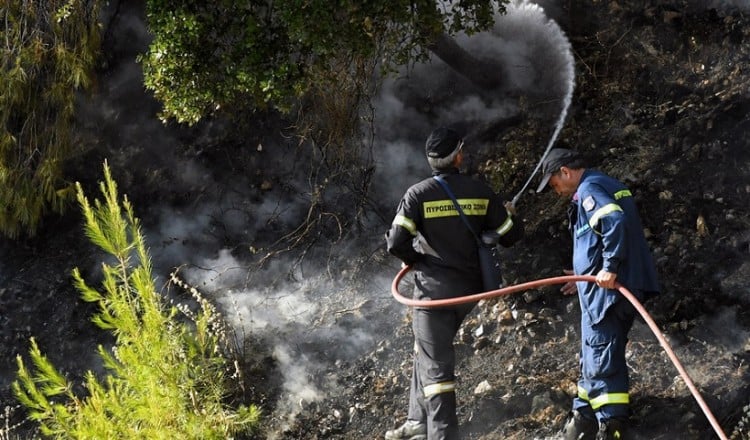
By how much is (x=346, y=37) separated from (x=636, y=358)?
3.07m

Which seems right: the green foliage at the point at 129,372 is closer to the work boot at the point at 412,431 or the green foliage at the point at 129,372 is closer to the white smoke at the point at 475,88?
the work boot at the point at 412,431

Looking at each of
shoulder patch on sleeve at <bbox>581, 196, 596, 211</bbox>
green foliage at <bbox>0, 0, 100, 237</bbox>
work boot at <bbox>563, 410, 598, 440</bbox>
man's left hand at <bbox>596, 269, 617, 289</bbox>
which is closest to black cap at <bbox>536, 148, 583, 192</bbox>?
shoulder patch on sleeve at <bbox>581, 196, 596, 211</bbox>

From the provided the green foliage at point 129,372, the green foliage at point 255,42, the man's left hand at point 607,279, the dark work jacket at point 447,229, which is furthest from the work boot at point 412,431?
the green foliage at point 255,42

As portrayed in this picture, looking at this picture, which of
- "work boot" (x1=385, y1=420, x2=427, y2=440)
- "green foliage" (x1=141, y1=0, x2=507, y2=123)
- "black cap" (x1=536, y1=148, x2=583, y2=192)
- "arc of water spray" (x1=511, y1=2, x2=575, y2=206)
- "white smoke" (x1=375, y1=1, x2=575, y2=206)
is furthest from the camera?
"white smoke" (x1=375, y1=1, x2=575, y2=206)

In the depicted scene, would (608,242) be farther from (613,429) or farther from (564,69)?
(564,69)

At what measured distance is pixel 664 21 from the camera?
334 inches

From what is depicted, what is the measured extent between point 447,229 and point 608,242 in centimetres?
91

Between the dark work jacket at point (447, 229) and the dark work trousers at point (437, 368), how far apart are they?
135 mm

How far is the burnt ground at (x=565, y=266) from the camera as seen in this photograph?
558 cm

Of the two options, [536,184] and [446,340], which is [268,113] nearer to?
[536,184]

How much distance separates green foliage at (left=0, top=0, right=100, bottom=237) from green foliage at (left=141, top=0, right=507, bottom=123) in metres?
1.51

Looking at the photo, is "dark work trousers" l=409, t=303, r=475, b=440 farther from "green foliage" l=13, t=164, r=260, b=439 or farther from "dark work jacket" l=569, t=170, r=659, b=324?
"green foliage" l=13, t=164, r=260, b=439

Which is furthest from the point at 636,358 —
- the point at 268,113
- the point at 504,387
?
the point at 268,113

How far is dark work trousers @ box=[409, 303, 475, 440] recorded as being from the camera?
489 cm
